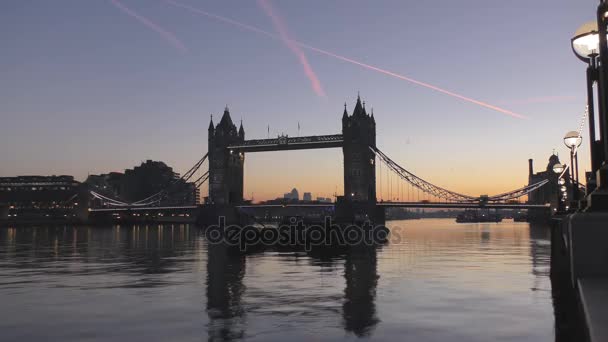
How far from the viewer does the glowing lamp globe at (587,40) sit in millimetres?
10625

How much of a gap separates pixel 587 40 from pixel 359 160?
535 ft

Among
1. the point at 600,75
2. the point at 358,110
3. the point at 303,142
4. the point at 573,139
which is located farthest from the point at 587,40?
the point at 358,110

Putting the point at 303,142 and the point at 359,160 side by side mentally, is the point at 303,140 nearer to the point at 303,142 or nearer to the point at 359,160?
the point at 303,142

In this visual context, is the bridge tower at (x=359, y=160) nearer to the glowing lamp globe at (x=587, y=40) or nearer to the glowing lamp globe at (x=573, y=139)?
the glowing lamp globe at (x=573, y=139)

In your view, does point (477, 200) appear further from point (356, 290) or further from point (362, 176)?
point (356, 290)

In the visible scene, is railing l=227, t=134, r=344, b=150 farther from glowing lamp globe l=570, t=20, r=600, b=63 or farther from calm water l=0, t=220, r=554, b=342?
glowing lamp globe l=570, t=20, r=600, b=63

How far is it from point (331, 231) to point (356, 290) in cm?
3949

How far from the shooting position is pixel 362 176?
563 ft

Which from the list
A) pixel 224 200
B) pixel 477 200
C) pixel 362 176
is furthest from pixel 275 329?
pixel 224 200

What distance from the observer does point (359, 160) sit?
174 m

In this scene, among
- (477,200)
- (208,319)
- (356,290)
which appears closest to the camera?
(208,319)

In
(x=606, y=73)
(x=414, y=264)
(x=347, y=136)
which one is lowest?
(x=414, y=264)

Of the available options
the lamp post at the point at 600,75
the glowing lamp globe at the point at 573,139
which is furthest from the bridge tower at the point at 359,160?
the lamp post at the point at 600,75

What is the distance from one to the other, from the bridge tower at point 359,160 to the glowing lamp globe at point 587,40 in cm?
15545
